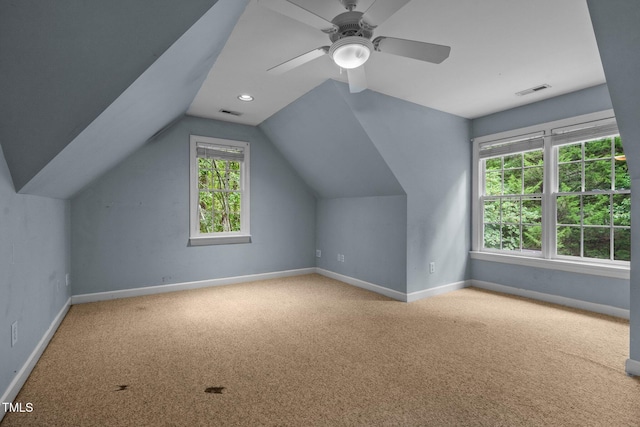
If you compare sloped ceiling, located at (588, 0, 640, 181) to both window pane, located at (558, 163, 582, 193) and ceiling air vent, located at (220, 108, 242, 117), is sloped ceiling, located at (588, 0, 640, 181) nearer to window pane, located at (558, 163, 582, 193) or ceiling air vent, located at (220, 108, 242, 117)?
window pane, located at (558, 163, 582, 193)

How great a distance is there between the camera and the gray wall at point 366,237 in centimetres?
383

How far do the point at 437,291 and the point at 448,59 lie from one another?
2.78 meters

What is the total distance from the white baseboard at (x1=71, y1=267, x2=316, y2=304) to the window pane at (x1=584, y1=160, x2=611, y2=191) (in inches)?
153

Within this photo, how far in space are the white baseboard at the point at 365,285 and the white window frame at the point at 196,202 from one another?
138 centimetres

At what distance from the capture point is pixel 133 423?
1.58 m

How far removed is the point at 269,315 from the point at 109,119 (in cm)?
226

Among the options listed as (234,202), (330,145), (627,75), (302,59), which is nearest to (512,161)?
(330,145)

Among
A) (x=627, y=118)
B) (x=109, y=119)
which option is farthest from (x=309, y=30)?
(x=627, y=118)

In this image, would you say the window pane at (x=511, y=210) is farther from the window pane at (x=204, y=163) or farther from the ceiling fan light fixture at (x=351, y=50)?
the window pane at (x=204, y=163)

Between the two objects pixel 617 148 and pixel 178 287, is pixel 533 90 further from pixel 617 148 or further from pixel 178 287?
pixel 178 287

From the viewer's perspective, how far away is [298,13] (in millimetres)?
1677

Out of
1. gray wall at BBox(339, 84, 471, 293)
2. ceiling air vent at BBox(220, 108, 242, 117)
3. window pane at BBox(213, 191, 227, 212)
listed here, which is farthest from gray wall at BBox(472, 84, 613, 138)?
window pane at BBox(213, 191, 227, 212)

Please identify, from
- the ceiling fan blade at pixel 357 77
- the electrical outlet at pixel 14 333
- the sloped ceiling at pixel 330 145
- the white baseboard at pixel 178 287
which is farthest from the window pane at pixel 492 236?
the electrical outlet at pixel 14 333

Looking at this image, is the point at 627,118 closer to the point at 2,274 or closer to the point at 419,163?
the point at 419,163
